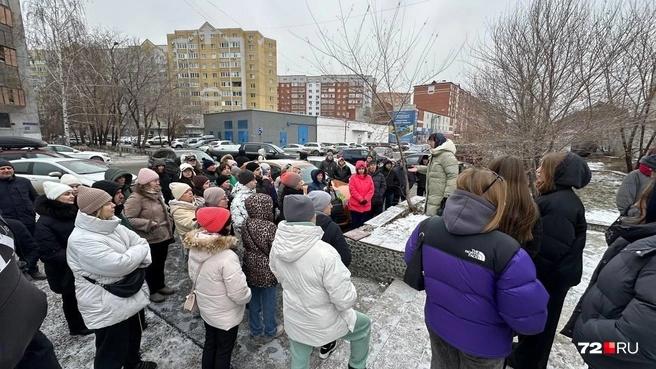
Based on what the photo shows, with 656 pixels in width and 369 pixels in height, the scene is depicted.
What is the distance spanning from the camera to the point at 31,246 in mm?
3758

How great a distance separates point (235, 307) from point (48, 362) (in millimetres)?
1027

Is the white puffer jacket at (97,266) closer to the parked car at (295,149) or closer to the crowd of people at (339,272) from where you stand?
the crowd of people at (339,272)

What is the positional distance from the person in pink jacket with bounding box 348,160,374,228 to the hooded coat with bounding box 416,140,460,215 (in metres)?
1.10

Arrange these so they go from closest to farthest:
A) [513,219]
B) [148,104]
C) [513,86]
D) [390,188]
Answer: [513,219] < [390,188] < [513,86] < [148,104]

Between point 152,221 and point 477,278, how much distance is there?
329 centimetres

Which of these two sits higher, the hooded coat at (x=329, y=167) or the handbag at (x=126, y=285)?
the hooded coat at (x=329, y=167)

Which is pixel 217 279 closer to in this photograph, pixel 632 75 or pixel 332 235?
pixel 332 235

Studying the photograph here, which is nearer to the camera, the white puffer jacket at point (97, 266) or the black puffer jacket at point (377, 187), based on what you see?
the white puffer jacket at point (97, 266)

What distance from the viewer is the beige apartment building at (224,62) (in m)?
65.4

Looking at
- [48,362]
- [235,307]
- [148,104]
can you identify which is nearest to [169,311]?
[235,307]

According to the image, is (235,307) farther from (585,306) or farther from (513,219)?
(585,306)

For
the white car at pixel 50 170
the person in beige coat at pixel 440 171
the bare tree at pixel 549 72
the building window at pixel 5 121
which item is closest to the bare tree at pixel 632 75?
the bare tree at pixel 549 72

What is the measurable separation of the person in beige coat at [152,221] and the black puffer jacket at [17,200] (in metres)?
2.26

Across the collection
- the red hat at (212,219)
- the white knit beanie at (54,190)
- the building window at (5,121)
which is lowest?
the red hat at (212,219)
